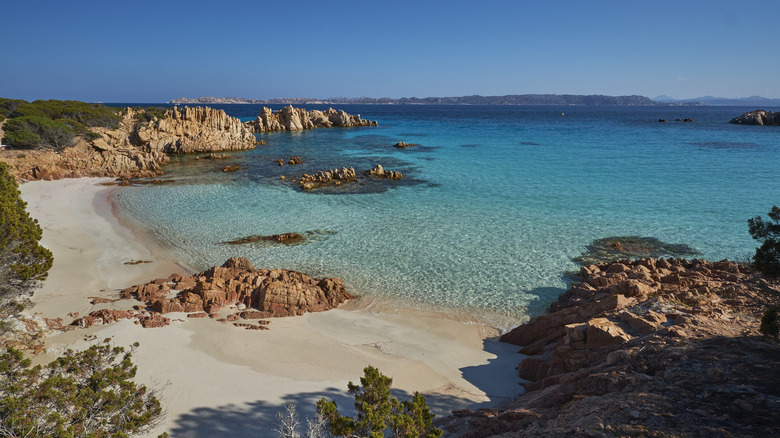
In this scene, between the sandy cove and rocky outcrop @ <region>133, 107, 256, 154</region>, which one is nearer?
the sandy cove

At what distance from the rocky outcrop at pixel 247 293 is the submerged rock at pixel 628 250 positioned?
10.5 m

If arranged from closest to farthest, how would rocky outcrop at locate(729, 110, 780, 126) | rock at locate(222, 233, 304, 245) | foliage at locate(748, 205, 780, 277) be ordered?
foliage at locate(748, 205, 780, 277) → rock at locate(222, 233, 304, 245) → rocky outcrop at locate(729, 110, 780, 126)

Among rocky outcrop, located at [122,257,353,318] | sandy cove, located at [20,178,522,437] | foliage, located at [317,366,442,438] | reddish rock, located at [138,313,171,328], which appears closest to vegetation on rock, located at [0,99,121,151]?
sandy cove, located at [20,178,522,437]

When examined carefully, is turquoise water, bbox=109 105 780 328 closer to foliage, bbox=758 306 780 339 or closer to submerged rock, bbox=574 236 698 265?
submerged rock, bbox=574 236 698 265

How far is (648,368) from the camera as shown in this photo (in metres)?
7.04

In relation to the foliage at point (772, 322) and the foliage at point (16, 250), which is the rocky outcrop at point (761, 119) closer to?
the foliage at point (772, 322)

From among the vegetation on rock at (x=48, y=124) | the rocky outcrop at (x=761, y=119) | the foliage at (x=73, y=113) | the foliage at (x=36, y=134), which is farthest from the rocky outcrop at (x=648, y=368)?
the rocky outcrop at (x=761, y=119)

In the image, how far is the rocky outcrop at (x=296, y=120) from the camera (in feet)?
269

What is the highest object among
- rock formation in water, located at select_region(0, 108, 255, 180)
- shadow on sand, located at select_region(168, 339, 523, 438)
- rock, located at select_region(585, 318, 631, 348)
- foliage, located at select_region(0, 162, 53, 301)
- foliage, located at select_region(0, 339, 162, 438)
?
rock formation in water, located at select_region(0, 108, 255, 180)

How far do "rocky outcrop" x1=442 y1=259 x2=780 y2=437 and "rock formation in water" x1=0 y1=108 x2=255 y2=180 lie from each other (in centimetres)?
3686

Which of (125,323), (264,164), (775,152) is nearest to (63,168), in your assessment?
(264,164)

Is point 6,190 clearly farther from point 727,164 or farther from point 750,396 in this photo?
point 727,164

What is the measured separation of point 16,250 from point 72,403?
7.41 meters

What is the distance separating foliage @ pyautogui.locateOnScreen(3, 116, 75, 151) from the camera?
37.8m
